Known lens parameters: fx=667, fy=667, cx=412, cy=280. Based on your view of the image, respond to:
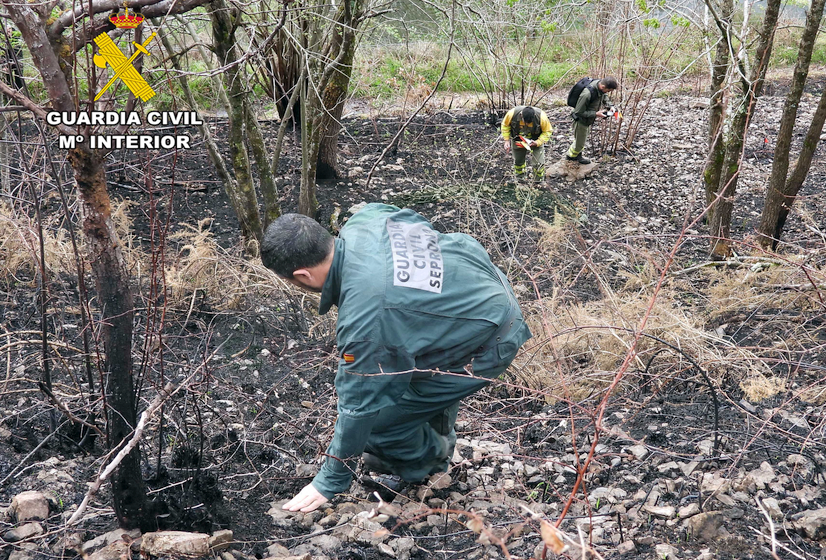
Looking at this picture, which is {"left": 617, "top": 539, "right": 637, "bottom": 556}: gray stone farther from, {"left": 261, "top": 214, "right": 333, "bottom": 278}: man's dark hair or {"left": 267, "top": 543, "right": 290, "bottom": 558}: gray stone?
{"left": 261, "top": 214, "right": 333, "bottom": 278}: man's dark hair

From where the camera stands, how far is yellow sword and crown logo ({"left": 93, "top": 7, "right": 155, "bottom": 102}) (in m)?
1.99

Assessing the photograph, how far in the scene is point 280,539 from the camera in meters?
2.57

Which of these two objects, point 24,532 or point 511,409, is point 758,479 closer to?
point 511,409

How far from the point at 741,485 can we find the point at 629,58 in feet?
26.6

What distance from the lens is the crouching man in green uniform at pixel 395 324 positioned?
2.44 m

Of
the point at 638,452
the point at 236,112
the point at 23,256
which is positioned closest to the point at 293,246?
the point at 638,452

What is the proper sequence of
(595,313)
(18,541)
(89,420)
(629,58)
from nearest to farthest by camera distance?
(18,541)
(89,420)
(595,313)
(629,58)

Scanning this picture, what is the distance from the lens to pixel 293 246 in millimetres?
2436

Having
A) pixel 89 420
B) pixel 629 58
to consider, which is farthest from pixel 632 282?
pixel 629 58

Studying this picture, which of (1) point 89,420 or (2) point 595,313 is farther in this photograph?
(2) point 595,313

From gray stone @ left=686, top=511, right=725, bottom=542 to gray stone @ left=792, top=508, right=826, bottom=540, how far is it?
9.9 inches

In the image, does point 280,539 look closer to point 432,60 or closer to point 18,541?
point 18,541

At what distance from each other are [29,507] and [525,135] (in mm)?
6353

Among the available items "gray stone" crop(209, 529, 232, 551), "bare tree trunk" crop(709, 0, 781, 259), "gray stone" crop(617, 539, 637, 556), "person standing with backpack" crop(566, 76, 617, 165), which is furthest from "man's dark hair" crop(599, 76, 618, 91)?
"gray stone" crop(209, 529, 232, 551)
